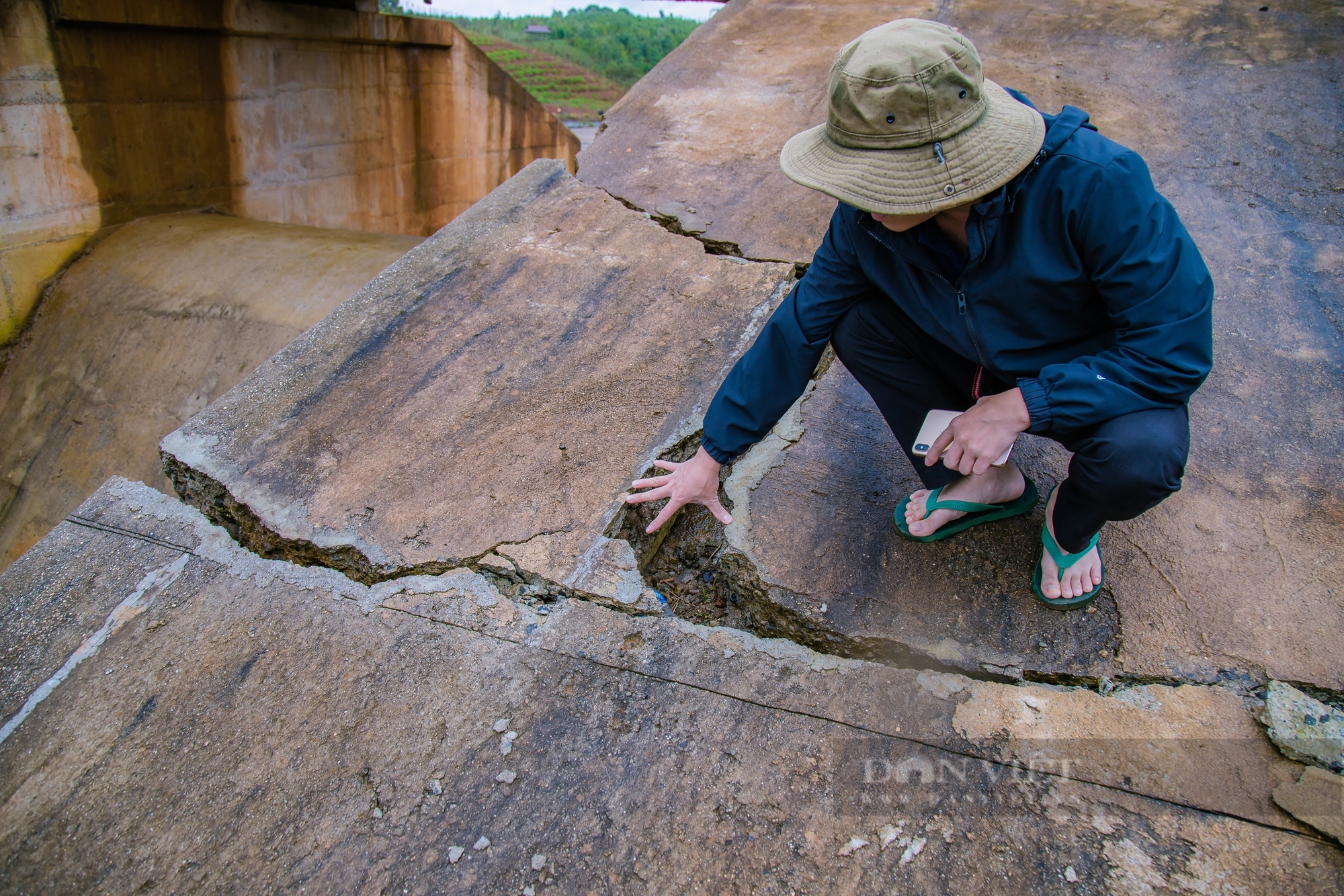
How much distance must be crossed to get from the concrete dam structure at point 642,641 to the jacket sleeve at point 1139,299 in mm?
542

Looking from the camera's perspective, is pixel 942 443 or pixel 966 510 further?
pixel 966 510

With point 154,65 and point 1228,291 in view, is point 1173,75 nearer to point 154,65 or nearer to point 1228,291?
point 1228,291

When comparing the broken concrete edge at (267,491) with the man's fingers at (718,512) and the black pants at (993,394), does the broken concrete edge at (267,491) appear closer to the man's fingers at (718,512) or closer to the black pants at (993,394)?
the man's fingers at (718,512)

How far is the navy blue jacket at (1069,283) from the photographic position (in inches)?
48.6

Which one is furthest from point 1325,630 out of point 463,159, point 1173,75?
point 463,159

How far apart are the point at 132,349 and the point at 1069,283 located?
15.3 ft

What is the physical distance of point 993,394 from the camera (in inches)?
62.3

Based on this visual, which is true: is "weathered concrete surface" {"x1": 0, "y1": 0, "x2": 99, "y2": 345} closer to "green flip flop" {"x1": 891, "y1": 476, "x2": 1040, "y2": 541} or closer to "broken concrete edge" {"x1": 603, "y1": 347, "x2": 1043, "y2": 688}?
"broken concrete edge" {"x1": 603, "y1": 347, "x2": 1043, "y2": 688}

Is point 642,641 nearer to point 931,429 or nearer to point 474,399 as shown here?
point 931,429

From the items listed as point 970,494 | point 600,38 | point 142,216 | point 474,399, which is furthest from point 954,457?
point 600,38

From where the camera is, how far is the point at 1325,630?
154 cm

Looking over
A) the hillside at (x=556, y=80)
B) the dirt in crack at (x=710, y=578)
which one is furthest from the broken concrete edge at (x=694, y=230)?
the hillside at (x=556, y=80)

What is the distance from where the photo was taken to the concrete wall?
4.17m

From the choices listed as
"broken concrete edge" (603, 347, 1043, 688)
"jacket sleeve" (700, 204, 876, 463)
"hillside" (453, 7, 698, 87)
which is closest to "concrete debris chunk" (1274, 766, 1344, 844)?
"broken concrete edge" (603, 347, 1043, 688)
